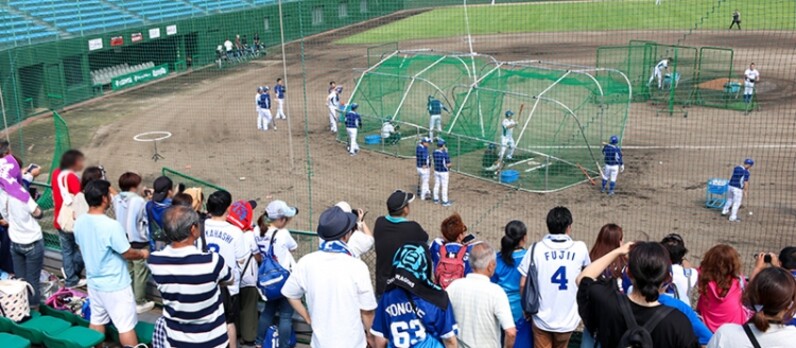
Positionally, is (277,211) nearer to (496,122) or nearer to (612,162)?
(612,162)

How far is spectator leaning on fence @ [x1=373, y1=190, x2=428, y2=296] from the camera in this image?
5891mm

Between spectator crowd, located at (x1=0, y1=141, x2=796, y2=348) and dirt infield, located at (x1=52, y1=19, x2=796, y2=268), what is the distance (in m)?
6.84

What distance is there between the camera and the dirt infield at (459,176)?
13.3m

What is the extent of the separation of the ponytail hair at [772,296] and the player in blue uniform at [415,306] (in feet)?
5.21

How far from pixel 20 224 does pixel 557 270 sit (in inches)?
201

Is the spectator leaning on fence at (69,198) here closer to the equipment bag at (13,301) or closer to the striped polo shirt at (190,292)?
the equipment bag at (13,301)

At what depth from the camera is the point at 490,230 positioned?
13.0 meters

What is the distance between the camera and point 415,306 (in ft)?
13.6

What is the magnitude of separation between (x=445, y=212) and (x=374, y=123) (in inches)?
246

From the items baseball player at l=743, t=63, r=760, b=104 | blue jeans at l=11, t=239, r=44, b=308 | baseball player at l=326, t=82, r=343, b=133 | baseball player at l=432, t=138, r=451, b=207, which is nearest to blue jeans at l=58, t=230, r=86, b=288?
blue jeans at l=11, t=239, r=44, b=308

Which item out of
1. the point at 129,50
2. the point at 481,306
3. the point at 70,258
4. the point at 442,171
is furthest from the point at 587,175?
the point at 129,50

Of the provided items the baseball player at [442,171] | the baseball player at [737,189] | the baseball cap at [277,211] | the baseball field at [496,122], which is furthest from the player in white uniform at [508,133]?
the baseball cap at [277,211]

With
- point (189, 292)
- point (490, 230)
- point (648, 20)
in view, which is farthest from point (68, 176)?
point (648, 20)

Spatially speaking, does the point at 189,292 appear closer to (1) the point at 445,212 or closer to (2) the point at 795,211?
(1) the point at 445,212
